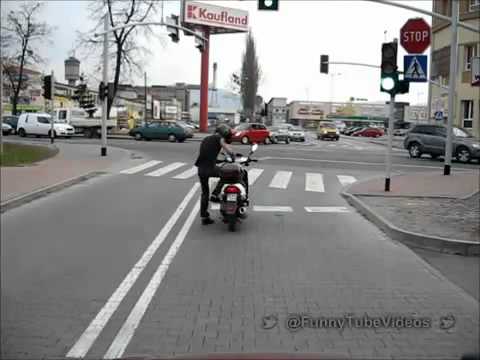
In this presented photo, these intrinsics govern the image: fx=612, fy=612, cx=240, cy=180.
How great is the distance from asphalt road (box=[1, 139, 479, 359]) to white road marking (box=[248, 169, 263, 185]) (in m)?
5.81

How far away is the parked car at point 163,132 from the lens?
41.4 metres

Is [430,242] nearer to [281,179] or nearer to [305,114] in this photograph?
[281,179]

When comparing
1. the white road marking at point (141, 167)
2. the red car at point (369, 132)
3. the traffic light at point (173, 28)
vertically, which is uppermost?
the traffic light at point (173, 28)

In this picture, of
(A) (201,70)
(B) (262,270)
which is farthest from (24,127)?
(B) (262,270)

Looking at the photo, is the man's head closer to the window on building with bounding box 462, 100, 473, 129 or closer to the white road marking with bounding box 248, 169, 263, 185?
the white road marking with bounding box 248, 169, 263, 185

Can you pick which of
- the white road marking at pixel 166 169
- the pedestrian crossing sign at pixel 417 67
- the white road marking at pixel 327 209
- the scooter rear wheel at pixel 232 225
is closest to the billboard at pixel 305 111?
the white road marking at pixel 166 169

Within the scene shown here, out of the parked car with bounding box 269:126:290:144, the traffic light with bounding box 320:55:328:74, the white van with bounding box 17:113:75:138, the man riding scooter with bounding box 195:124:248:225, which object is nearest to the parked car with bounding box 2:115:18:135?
the white van with bounding box 17:113:75:138

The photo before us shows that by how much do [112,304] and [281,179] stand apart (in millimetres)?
13668

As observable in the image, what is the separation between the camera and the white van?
145 ft

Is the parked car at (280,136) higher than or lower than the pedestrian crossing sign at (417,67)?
lower

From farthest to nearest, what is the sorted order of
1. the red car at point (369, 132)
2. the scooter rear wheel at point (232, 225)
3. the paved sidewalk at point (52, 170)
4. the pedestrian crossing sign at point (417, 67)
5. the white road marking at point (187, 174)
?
1. the red car at point (369, 132)
2. the white road marking at point (187, 174)
3. the pedestrian crossing sign at point (417, 67)
4. the paved sidewalk at point (52, 170)
5. the scooter rear wheel at point (232, 225)

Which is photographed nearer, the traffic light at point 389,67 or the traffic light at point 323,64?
the traffic light at point 389,67

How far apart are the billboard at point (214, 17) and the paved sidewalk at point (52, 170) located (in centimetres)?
3218

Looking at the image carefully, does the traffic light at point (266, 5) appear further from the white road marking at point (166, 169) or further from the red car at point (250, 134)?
the red car at point (250, 134)
